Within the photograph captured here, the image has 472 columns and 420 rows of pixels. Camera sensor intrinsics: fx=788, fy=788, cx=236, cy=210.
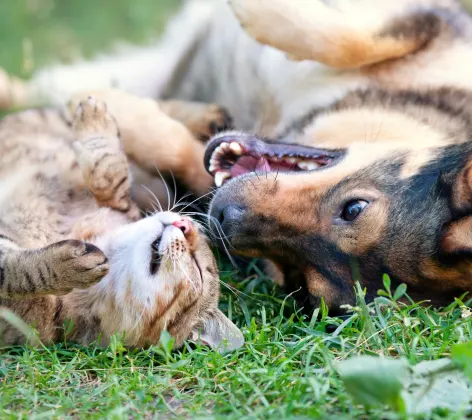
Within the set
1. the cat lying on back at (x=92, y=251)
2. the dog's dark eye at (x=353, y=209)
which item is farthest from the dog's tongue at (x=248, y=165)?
the dog's dark eye at (x=353, y=209)

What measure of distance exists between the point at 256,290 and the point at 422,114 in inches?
51.5

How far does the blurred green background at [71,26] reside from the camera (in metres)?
6.86

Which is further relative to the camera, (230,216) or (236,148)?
(236,148)

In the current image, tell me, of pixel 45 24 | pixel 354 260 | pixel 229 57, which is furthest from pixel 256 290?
pixel 45 24

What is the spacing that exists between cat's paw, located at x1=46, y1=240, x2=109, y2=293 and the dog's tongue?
3.29ft

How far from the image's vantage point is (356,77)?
4.59 metres

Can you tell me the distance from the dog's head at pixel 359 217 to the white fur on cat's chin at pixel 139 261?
0.26 meters

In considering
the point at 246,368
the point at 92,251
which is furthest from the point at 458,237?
the point at 92,251

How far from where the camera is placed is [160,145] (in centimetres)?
450

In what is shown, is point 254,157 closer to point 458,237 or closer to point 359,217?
point 359,217

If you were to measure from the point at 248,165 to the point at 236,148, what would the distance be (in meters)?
0.11

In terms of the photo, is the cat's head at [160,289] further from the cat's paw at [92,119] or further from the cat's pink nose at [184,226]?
the cat's paw at [92,119]

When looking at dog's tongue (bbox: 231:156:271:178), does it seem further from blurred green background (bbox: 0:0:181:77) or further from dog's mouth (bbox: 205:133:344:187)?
blurred green background (bbox: 0:0:181:77)

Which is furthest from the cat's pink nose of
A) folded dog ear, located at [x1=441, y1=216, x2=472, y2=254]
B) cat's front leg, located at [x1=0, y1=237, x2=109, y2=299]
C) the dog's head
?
folded dog ear, located at [x1=441, y1=216, x2=472, y2=254]
